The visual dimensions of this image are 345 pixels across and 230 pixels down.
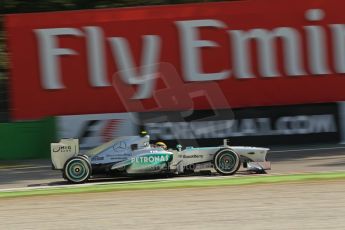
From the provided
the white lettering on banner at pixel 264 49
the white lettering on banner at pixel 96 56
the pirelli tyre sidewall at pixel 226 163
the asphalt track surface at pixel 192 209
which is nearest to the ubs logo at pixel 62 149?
the asphalt track surface at pixel 192 209

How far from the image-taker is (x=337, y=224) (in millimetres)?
7449

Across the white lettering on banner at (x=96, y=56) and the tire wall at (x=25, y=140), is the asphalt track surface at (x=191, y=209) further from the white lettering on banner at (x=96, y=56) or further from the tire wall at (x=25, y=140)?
the white lettering on banner at (x=96, y=56)

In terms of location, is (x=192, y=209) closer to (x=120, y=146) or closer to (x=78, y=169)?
(x=120, y=146)

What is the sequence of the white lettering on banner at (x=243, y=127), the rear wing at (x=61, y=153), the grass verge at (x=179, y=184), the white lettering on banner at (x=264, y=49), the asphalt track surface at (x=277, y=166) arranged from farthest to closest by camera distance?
the white lettering on banner at (x=264, y=49)
the white lettering on banner at (x=243, y=127)
the asphalt track surface at (x=277, y=166)
the rear wing at (x=61, y=153)
the grass verge at (x=179, y=184)

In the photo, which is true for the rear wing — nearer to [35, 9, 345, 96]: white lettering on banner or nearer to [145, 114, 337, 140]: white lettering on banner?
[145, 114, 337, 140]: white lettering on banner

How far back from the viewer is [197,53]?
728 inches

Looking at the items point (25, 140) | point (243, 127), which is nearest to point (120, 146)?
point (25, 140)

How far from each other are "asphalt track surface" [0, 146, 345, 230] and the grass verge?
424 mm

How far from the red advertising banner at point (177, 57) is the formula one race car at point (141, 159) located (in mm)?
6054

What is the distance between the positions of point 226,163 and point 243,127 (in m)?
5.83

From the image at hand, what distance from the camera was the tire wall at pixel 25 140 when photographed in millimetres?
17359

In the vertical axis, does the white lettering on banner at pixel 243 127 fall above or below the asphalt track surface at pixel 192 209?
above

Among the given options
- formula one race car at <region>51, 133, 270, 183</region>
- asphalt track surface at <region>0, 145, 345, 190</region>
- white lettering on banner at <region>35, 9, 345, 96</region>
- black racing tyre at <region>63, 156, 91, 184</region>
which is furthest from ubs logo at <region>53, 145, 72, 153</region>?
white lettering on banner at <region>35, 9, 345, 96</region>

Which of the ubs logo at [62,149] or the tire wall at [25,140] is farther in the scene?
the tire wall at [25,140]
